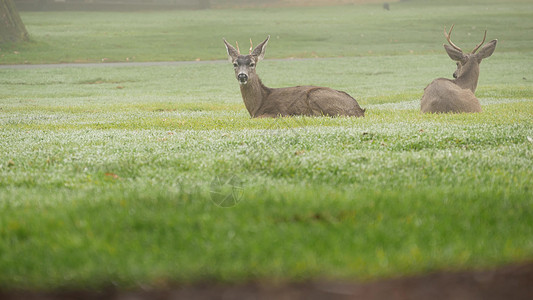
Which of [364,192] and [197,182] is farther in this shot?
[197,182]

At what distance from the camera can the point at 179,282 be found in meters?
3.91

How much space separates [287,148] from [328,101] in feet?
15.8

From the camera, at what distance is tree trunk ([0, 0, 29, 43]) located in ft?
126

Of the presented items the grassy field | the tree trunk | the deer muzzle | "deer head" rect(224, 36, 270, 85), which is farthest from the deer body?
the tree trunk

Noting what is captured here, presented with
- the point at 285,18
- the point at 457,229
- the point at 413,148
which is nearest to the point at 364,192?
the point at 457,229

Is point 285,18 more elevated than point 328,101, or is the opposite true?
point 285,18

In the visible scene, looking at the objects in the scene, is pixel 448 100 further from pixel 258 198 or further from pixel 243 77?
pixel 258 198

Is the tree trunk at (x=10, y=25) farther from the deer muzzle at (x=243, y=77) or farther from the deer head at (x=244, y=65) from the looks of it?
the deer muzzle at (x=243, y=77)

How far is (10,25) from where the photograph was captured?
39.5 meters

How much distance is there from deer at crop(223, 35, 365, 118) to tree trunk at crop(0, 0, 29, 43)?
30.6 meters

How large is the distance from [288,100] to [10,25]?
107 feet

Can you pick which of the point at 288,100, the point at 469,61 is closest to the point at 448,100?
the point at 469,61

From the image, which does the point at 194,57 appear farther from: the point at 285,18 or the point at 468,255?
the point at 468,255

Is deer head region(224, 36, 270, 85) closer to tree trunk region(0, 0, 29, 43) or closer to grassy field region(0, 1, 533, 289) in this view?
grassy field region(0, 1, 533, 289)
